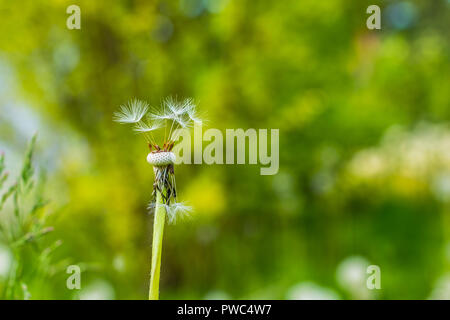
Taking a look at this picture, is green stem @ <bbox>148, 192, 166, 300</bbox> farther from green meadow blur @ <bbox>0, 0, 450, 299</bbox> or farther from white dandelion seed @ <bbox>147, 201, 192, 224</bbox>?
green meadow blur @ <bbox>0, 0, 450, 299</bbox>

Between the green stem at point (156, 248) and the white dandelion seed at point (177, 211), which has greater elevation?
the white dandelion seed at point (177, 211)

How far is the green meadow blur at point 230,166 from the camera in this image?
2385 millimetres

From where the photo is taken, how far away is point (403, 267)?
309cm

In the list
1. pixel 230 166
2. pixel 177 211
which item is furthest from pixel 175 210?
pixel 230 166

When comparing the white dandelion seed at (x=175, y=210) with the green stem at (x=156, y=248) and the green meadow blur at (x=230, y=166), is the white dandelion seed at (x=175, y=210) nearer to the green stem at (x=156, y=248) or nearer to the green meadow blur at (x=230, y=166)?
the green stem at (x=156, y=248)

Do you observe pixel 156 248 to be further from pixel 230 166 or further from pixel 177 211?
pixel 230 166

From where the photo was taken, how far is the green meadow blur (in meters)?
2.38

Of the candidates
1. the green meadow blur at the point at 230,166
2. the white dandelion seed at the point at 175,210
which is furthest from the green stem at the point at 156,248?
the green meadow blur at the point at 230,166

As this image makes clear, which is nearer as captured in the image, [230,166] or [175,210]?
[175,210]

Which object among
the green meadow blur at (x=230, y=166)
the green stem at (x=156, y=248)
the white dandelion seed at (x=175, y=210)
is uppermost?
the green meadow blur at (x=230, y=166)

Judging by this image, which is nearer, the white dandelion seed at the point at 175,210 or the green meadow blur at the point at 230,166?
the white dandelion seed at the point at 175,210

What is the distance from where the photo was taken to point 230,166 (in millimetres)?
2770

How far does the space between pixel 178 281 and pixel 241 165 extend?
0.71 meters
